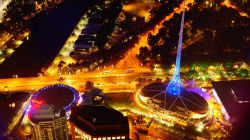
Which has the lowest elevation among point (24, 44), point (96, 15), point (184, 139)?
point (184, 139)

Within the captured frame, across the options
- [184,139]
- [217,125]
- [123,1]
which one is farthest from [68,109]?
[123,1]

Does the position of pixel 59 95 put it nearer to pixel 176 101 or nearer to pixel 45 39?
pixel 176 101

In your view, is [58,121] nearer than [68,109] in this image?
Yes

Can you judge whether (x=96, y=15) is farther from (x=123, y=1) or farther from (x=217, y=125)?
(x=217, y=125)

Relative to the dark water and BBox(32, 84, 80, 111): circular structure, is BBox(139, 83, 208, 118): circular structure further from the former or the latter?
the dark water

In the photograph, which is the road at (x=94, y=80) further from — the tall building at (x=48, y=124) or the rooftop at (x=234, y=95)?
the tall building at (x=48, y=124)

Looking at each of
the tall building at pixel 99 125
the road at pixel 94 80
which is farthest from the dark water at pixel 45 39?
the tall building at pixel 99 125
